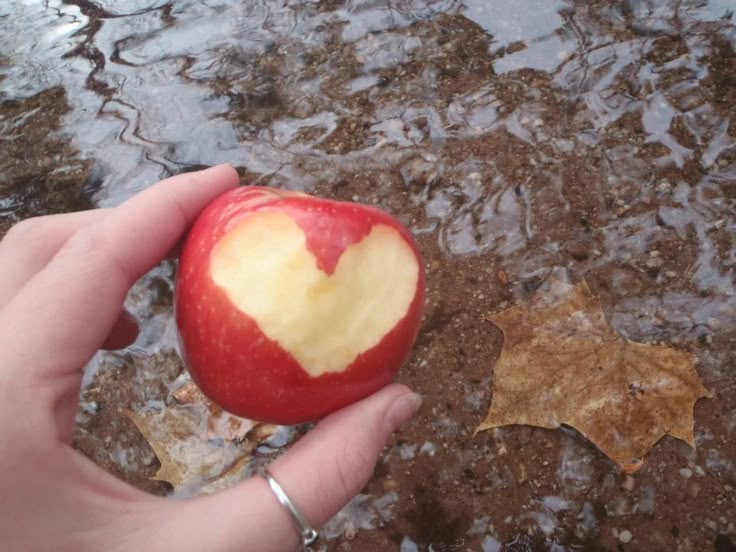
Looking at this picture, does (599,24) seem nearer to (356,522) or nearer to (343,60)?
(343,60)

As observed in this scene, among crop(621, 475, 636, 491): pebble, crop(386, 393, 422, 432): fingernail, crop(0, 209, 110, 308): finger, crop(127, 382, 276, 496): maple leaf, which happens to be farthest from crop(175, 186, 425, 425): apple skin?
crop(621, 475, 636, 491): pebble

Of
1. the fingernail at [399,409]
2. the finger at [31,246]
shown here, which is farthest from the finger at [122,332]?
the fingernail at [399,409]

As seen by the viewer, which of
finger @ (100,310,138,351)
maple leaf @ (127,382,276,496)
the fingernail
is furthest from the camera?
maple leaf @ (127,382,276,496)

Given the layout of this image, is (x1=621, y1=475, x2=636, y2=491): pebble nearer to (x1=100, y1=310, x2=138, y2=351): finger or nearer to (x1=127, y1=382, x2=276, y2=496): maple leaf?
(x1=127, y1=382, x2=276, y2=496): maple leaf

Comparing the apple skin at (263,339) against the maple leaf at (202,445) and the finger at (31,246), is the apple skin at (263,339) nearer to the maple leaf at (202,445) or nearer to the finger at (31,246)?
the finger at (31,246)

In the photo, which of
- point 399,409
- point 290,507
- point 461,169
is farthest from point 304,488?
point 461,169

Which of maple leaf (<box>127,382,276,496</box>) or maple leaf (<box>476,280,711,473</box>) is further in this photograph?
maple leaf (<box>127,382,276,496</box>)
